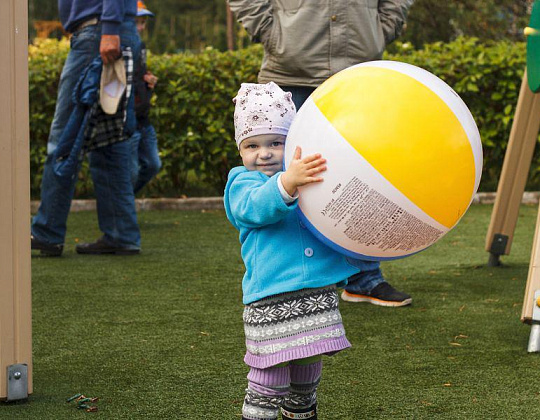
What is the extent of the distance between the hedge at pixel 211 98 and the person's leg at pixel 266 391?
6795 millimetres

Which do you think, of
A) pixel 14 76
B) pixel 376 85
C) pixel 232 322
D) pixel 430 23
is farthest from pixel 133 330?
pixel 430 23

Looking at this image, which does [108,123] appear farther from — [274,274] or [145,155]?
[274,274]

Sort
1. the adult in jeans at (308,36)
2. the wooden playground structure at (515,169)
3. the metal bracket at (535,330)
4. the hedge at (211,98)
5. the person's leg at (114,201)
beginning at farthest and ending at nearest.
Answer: the hedge at (211,98) → the person's leg at (114,201) → the wooden playground structure at (515,169) → the adult in jeans at (308,36) → the metal bracket at (535,330)

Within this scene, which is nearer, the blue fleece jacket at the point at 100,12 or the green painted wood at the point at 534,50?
the green painted wood at the point at 534,50

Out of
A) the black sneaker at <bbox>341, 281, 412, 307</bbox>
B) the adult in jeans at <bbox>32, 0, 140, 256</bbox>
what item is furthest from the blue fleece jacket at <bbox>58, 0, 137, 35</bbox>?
the black sneaker at <bbox>341, 281, 412, 307</bbox>

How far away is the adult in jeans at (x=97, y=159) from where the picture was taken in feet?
20.7

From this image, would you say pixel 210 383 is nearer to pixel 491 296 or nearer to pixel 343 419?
pixel 343 419

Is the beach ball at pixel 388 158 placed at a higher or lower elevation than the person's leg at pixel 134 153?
higher

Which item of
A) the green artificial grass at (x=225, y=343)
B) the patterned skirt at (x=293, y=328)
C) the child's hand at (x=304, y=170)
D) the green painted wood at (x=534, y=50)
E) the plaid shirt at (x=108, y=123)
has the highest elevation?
the green painted wood at (x=534, y=50)

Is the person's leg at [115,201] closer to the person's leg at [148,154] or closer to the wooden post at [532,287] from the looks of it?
the person's leg at [148,154]

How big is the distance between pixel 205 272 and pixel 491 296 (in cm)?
186

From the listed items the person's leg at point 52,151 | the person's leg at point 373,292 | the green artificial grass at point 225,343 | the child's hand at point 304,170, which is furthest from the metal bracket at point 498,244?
the child's hand at point 304,170

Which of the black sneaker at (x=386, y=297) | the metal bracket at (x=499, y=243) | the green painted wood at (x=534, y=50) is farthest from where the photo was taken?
the metal bracket at (x=499, y=243)

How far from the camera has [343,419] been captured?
3.30 meters
